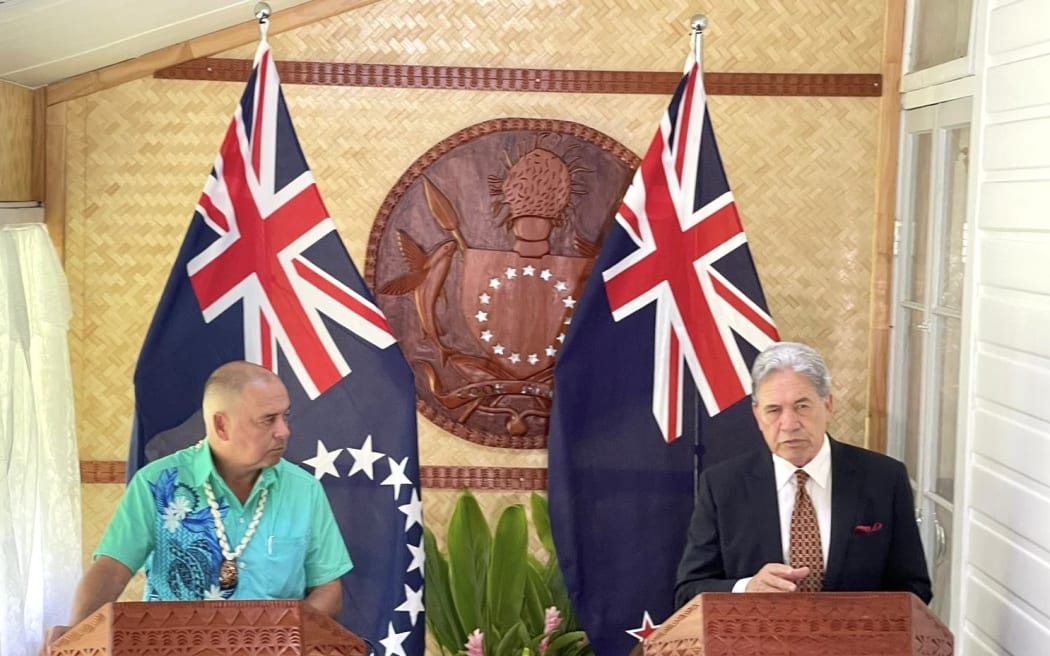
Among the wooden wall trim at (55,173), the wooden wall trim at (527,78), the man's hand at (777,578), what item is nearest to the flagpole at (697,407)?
the wooden wall trim at (527,78)

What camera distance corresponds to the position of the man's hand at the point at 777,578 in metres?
2.67

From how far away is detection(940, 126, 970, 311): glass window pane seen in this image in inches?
155

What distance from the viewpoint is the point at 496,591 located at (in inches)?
174

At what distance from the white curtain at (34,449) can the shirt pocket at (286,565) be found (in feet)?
3.37

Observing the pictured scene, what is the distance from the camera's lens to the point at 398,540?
3.74 meters

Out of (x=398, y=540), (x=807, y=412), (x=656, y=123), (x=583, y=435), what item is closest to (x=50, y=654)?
(x=398, y=540)

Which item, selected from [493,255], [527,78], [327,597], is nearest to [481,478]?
[493,255]

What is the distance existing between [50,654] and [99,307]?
2.33 meters

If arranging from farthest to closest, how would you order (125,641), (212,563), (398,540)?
(398,540)
(212,563)
(125,641)

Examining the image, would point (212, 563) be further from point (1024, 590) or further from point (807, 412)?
point (1024, 590)

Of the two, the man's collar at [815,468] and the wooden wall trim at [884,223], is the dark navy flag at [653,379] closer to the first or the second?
the wooden wall trim at [884,223]

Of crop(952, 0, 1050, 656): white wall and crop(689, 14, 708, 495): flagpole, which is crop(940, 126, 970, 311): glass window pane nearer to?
crop(952, 0, 1050, 656): white wall

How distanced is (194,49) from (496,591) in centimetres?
210

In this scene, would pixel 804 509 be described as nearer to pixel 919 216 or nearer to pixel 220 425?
pixel 220 425
